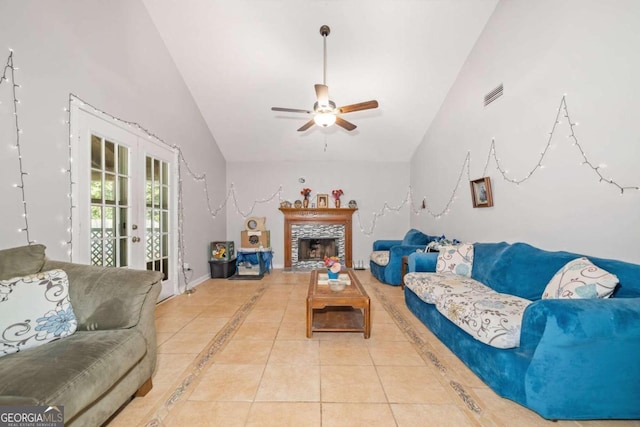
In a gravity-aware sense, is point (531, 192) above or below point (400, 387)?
above

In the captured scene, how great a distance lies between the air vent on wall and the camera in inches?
130

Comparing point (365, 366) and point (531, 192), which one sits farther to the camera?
point (531, 192)

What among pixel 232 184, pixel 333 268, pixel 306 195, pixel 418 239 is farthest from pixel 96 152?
pixel 418 239

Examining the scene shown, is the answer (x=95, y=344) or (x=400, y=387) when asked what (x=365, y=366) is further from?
(x=95, y=344)

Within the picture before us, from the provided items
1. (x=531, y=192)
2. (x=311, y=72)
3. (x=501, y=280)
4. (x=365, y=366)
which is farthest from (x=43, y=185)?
(x=531, y=192)

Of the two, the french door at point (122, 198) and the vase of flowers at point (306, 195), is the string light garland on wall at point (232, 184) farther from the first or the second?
the vase of flowers at point (306, 195)

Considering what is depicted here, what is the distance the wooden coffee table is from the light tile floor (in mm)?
102

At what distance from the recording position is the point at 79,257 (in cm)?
246

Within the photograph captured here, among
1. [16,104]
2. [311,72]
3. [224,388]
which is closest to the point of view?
[224,388]

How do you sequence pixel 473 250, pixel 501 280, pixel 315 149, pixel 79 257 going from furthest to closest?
1. pixel 315 149
2. pixel 473 250
3. pixel 501 280
4. pixel 79 257

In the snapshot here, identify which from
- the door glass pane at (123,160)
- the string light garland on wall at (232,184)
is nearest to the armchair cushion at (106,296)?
the string light garland on wall at (232,184)

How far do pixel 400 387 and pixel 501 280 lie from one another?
5.06 feet

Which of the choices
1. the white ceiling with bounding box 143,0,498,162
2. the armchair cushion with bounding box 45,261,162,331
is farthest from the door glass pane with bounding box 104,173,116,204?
the white ceiling with bounding box 143,0,498,162

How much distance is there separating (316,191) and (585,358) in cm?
522
